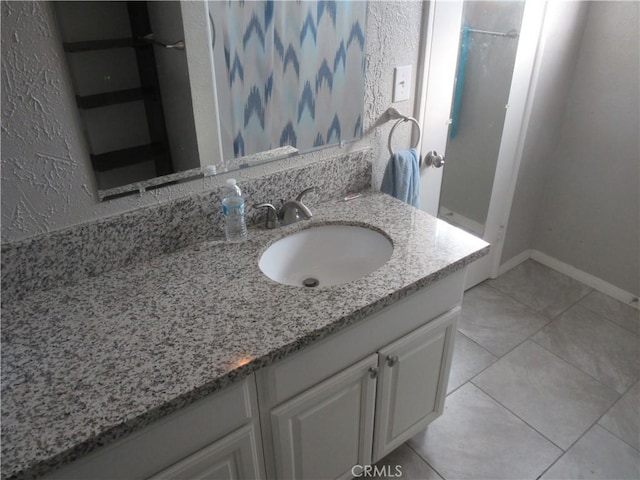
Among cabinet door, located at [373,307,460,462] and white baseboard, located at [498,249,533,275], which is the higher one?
cabinet door, located at [373,307,460,462]

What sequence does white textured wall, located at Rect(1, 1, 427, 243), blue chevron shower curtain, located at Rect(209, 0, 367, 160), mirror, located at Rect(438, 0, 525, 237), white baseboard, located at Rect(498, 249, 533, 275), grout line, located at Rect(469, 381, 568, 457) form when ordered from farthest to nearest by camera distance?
white baseboard, located at Rect(498, 249, 533, 275), mirror, located at Rect(438, 0, 525, 237), grout line, located at Rect(469, 381, 568, 457), blue chevron shower curtain, located at Rect(209, 0, 367, 160), white textured wall, located at Rect(1, 1, 427, 243)

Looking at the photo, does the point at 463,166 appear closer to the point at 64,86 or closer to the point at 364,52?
the point at 364,52

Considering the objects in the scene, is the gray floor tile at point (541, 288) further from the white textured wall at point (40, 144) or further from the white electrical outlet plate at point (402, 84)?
the white textured wall at point (40, 144)

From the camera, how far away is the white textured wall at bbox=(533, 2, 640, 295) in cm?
204

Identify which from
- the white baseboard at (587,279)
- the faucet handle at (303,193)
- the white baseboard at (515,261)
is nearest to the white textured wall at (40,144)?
the faucet handle at (303,193)

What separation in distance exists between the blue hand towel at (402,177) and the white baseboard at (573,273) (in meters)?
1.19

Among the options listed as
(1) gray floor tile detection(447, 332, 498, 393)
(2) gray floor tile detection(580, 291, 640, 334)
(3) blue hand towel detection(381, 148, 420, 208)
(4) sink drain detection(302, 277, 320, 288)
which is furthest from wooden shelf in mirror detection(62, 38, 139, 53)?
(2) gray floor tile detection(580, 291, 640, 334)

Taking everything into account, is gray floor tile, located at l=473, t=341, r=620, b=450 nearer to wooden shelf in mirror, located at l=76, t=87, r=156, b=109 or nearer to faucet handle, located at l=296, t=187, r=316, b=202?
faucet handle, located at l=296, t=187, r=316, b=202

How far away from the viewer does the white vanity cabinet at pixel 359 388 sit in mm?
1097

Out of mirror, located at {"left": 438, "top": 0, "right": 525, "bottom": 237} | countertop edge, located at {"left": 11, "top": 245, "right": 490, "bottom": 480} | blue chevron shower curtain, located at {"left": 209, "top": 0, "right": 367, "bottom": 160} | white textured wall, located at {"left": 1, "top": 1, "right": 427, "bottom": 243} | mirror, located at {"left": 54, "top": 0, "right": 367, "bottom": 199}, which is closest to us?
countertop edge, located at {"left": 11, "top": 245, "right": 490, "bottom": 480}

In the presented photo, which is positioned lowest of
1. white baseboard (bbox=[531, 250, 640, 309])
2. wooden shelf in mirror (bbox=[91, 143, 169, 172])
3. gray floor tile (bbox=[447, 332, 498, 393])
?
gray floor tile (bbox=[447, 332, 498, 393])

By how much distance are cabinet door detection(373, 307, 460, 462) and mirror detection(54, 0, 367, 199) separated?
2.17 ft
